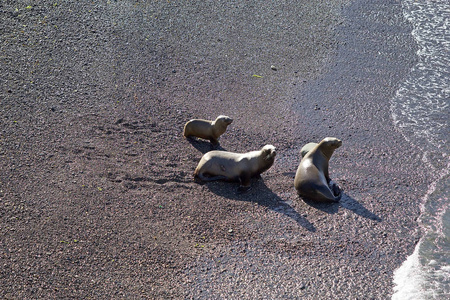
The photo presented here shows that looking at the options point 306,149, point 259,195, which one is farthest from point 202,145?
point 306,149

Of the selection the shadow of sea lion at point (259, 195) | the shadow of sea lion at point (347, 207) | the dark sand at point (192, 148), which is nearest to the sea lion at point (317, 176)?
the shadow of sea lion at point (347, 207)

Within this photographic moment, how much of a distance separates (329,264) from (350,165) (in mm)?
2487

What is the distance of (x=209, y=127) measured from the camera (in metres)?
8.41

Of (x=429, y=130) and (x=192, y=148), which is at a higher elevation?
(x=429, y=130)

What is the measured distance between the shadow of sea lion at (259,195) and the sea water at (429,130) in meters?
1.53

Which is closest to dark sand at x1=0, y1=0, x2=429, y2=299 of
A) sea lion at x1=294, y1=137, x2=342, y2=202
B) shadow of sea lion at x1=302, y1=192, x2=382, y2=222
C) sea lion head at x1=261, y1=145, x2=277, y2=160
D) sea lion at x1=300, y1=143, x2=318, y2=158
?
shadow of sea lion at x1=302, y1=192, x2=382, y2=222

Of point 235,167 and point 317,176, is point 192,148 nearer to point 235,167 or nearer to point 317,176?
point 235,167

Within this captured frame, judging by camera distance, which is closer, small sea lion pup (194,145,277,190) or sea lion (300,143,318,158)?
small sea lion pup (194,145,277,190)

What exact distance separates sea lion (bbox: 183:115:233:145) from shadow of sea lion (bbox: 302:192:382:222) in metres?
1.91

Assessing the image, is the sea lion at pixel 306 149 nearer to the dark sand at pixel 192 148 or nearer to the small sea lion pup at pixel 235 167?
the dark sand at pixel 192 148

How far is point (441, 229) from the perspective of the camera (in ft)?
23.1

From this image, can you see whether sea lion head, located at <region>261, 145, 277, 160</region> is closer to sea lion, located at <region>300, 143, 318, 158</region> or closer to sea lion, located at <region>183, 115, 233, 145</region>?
sea lion, located at <region>300, 143, 318, 158</region>

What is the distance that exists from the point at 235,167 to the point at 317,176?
3.98 feet

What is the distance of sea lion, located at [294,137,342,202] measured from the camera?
7242 millimetres
